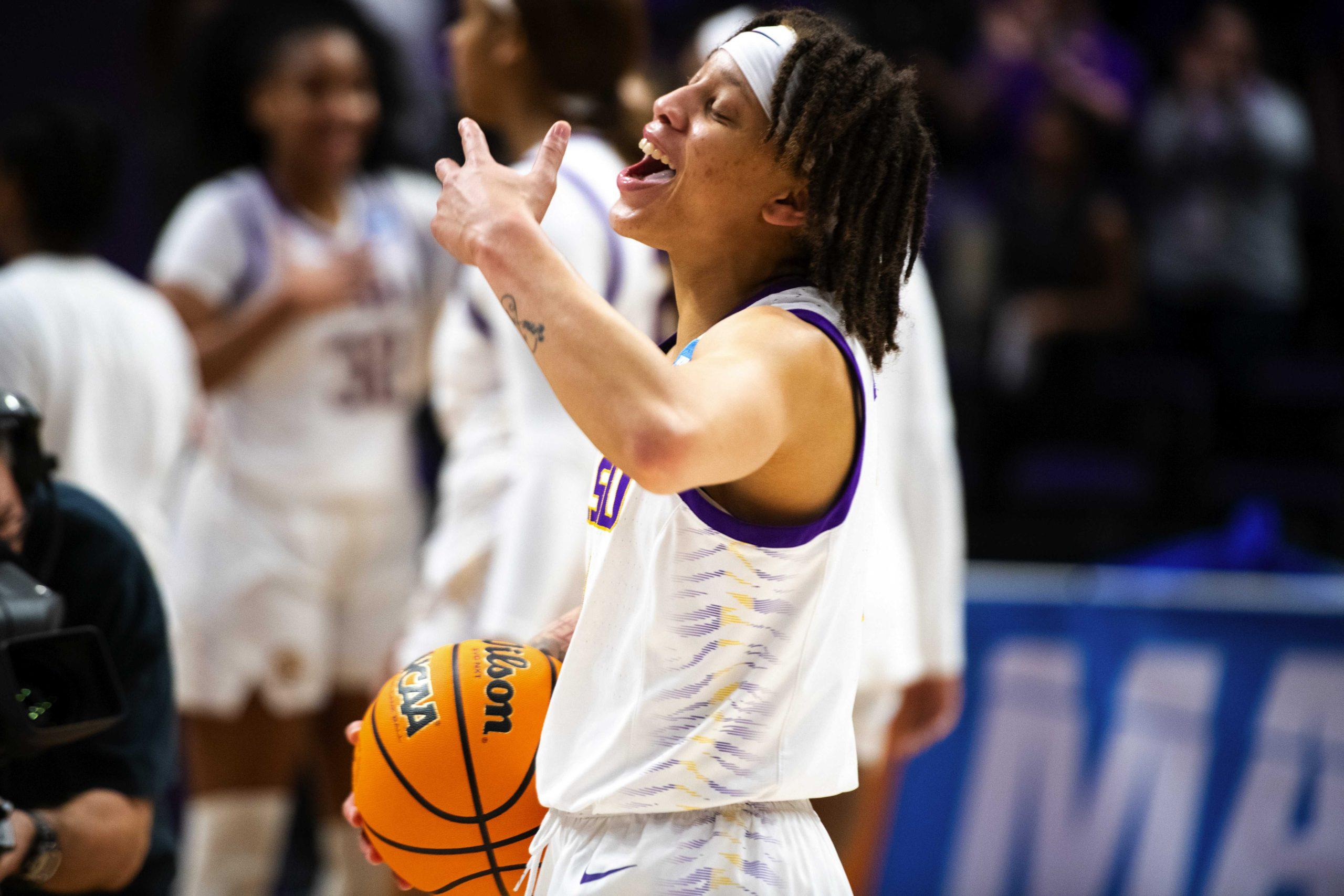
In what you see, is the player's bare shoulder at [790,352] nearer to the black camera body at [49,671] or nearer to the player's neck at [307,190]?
the black camera body at [49,671]

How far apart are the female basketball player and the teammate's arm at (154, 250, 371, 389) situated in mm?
2822

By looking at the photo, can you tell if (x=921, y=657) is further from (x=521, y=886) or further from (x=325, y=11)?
(x=325, y=11)

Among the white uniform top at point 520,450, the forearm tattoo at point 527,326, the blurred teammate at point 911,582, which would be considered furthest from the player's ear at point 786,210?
the blurred teammate at point 911,582

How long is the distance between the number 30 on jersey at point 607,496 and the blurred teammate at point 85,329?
94.3 inches

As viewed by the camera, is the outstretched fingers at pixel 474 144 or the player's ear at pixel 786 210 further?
the player's ear at pixel 786 210

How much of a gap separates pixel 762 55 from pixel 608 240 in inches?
51.2

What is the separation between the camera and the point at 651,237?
1.97m

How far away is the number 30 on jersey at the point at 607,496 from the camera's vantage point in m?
1.93

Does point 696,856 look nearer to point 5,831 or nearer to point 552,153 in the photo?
point 552,153

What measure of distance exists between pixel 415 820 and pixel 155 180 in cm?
534

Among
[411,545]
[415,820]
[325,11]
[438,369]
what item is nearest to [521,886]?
[415,820]

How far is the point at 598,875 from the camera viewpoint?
186cm

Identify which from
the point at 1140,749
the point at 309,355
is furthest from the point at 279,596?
the point at 1140,749

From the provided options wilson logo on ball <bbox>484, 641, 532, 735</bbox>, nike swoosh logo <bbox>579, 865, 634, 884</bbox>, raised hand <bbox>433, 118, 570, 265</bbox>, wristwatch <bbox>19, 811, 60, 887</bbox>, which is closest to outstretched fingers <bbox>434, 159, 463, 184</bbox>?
raised hand <bbox>433, 118, 570, 265</bbox>
